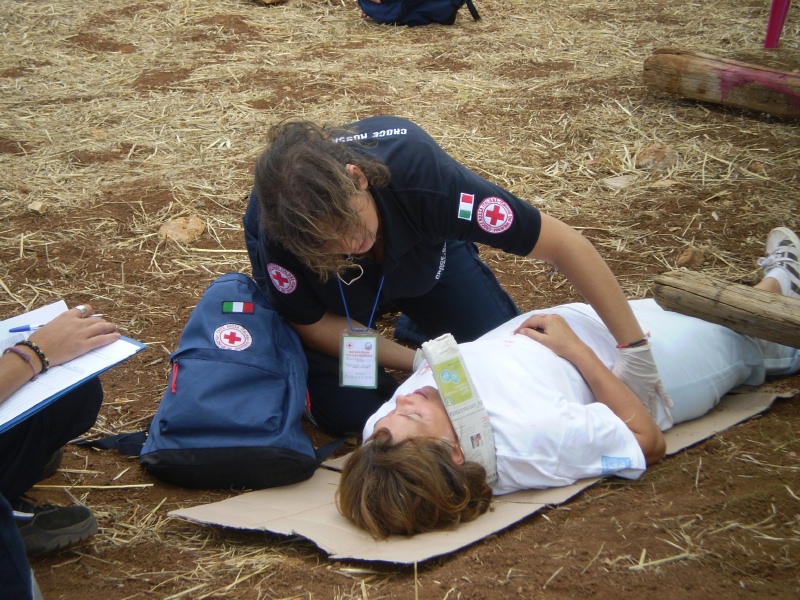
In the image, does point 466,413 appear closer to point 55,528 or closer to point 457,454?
point 457,454

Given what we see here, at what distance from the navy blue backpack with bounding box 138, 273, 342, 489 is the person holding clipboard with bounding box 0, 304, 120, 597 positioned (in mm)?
273

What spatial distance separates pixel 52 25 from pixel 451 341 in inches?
283

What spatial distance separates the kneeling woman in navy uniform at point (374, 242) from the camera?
8.02ft

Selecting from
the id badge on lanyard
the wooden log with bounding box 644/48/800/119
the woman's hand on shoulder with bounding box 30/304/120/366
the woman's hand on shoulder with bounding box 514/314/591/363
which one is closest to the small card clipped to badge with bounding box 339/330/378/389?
the id badge on lanyard

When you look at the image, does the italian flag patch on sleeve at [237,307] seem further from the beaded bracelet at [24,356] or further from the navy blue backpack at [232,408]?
the beaded bracelet at [24,356]

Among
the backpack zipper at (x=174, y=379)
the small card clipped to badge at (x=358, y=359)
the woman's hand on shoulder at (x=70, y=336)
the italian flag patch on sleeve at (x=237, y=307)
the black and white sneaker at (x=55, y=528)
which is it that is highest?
the woman's hand on shoulder at (x=70, y=336)

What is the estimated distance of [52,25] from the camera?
8156 mm

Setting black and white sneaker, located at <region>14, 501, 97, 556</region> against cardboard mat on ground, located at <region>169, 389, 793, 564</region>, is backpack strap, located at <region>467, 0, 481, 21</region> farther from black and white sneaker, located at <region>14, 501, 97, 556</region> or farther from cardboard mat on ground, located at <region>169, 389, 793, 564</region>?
black and white sneaker, located at <region>14, 501, 97, 556</region>

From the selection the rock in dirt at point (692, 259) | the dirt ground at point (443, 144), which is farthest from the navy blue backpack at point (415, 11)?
the rock in dirt at point (692, 259)

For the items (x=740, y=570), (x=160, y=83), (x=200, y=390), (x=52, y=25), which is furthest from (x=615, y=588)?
(x=52, y=25)

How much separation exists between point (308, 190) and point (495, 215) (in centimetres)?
67

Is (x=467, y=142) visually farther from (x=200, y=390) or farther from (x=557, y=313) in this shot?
(x=200, y=390)

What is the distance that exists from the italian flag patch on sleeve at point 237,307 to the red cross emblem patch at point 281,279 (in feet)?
0.43

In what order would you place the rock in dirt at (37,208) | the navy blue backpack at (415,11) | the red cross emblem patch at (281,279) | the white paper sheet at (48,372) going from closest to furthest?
the white paper sheet at (48,372) → the red cross emblem patch at (281,279) → the rock in dirt at (37,208) → the navy blue backpack at (415,11)
